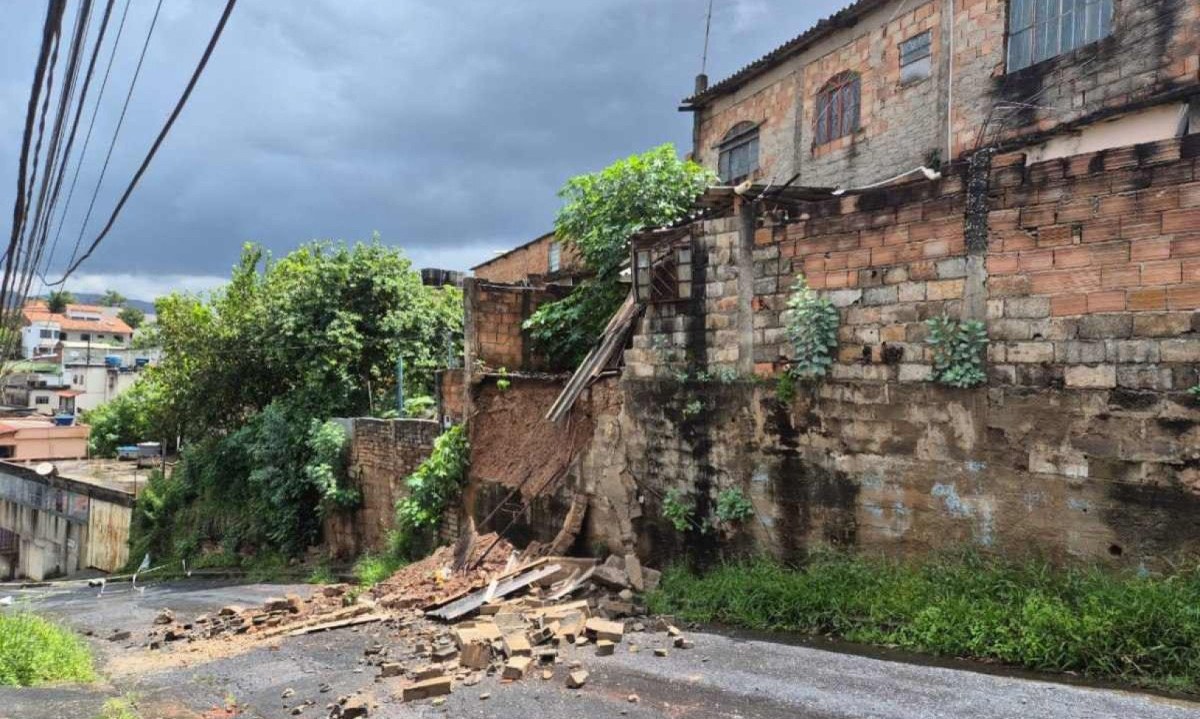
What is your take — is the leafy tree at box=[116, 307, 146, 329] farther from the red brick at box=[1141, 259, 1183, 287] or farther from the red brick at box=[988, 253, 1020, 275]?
the red brick at box=[1141, 259, 1183, 287]

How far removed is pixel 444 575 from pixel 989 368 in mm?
6707

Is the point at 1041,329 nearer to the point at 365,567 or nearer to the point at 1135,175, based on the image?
the point at 1135,175

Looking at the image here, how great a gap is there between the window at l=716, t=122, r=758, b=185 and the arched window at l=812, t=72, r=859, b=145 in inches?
62.5

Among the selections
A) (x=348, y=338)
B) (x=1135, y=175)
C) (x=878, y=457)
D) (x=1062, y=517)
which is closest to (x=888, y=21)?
(x=1135, y=175)

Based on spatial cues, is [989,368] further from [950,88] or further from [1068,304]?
[950,88]

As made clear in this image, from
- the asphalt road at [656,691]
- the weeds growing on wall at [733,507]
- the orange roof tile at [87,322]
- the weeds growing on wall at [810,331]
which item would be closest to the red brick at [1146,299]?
the weeds growing on wall at [810,331]

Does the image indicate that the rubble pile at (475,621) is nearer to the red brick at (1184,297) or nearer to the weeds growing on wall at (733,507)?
the weeds growing on wall at (733,507)

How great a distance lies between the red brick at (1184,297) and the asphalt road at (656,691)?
2549 millimetres

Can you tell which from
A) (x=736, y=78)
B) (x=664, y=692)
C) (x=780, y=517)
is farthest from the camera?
(x=736, y=78)

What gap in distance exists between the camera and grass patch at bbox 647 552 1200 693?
15.4 ft

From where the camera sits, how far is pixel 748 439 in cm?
736

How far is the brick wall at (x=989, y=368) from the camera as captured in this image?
5066 mm

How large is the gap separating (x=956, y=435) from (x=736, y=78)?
33.9 ft

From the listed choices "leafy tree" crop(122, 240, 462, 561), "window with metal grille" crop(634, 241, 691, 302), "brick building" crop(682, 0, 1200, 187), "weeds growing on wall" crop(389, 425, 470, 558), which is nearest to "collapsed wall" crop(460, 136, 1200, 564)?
"window with metal grille" crop(634, 241, 691, 302)
